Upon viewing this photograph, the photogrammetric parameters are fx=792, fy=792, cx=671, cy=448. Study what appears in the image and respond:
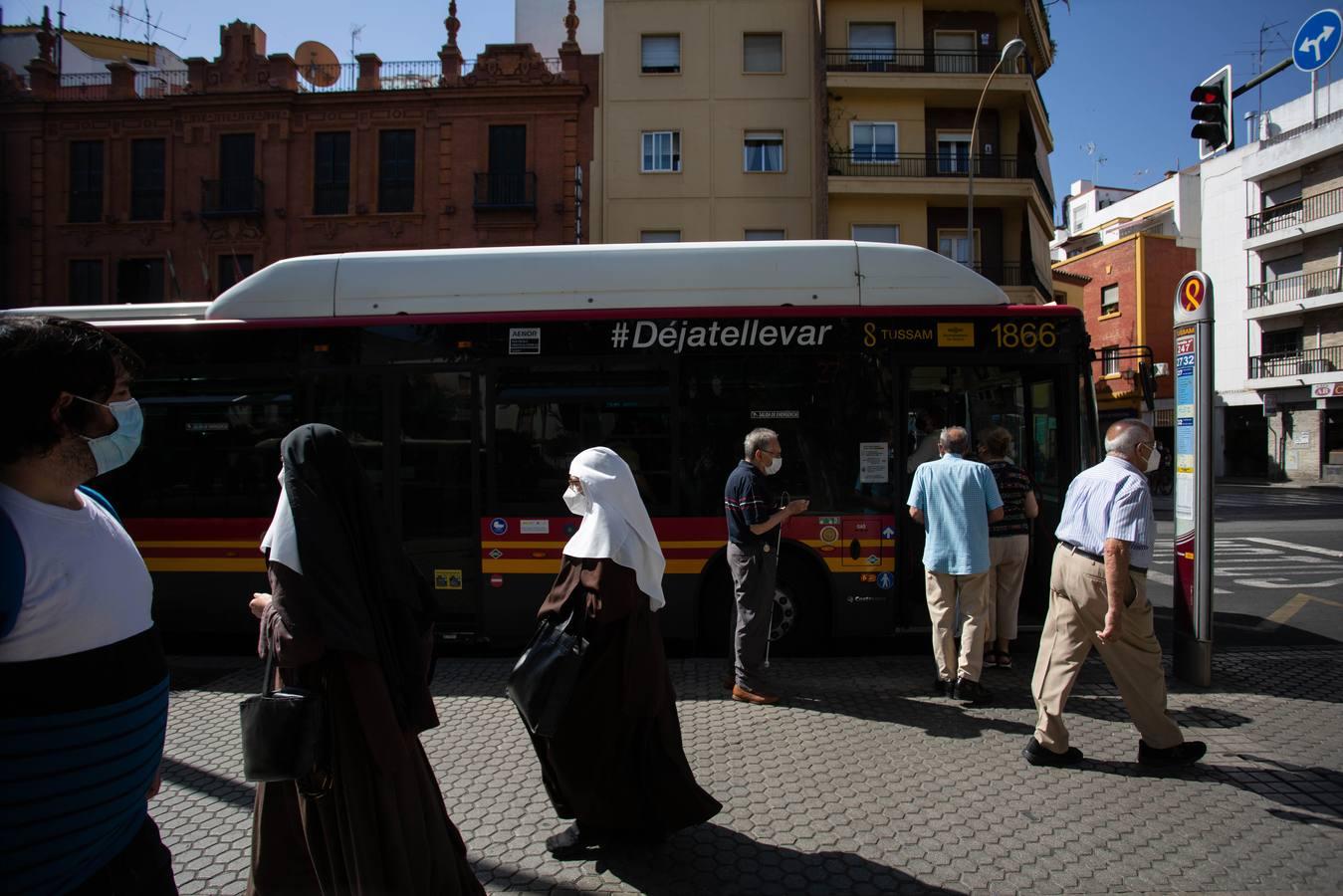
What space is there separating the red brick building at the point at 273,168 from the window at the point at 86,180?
0.05 meters

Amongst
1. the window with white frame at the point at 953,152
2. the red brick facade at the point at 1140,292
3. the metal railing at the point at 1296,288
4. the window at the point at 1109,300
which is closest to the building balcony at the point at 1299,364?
the metal railing at the point at 1296,288

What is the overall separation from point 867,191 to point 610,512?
82.4 ft

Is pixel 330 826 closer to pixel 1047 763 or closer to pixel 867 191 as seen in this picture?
pixel 1047 763

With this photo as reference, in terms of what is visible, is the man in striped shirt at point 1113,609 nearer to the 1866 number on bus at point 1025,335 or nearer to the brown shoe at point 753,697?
the brown shoe at point 753,697

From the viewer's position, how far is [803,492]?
6625 mm

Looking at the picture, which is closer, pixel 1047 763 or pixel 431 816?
pixel 431 816

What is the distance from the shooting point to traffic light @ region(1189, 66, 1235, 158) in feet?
30.5

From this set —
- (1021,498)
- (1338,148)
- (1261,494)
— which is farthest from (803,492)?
(1338,148)

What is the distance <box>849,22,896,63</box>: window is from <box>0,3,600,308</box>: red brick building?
936cm

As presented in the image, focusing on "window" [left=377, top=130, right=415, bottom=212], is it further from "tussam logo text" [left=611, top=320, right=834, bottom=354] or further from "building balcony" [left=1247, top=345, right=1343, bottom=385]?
"building balcony" [left=1247, top=345, right=1343, bottom=385]

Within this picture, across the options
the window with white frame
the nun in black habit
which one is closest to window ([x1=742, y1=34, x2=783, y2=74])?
the window with white frame

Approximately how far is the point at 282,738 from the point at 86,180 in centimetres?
3122

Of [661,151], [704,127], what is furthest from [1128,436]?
[704,127]

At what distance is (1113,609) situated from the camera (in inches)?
167
